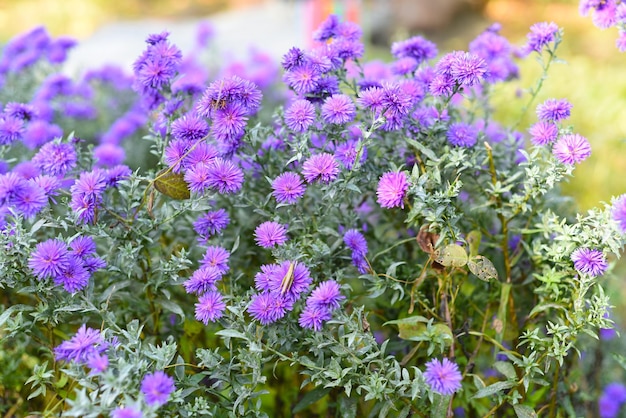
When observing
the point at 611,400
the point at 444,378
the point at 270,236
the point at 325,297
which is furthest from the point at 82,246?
the point at 611,400

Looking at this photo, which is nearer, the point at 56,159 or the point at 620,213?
the point at 620,213

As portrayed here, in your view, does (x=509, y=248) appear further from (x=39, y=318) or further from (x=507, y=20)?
(x=507, y=20)

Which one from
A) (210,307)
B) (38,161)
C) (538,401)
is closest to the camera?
(210,307)

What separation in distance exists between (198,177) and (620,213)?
2.19 feet

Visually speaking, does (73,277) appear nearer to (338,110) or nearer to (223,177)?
(223,177)

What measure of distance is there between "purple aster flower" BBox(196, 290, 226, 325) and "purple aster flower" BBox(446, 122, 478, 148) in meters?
0.54

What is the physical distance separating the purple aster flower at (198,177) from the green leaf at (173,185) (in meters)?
0.05

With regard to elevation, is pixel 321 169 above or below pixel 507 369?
above

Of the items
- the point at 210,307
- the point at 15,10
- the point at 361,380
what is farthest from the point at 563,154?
the point at 15,10

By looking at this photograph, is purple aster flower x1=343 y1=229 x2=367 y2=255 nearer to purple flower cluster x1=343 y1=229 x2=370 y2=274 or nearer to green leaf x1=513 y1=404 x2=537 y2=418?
purple flower cluster x1=343 y1=229 x2=370 y2=274

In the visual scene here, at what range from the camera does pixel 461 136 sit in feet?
4.38

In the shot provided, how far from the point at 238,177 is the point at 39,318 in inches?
16.5

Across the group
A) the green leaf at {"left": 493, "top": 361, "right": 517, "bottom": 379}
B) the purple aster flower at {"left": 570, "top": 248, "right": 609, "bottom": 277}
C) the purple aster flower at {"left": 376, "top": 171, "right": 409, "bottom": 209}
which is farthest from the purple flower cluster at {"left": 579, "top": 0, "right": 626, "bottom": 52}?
the green leaf at {"left": 493, "top": 361, "right": 517, "bottom": 379}

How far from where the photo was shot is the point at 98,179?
3.94 feet
